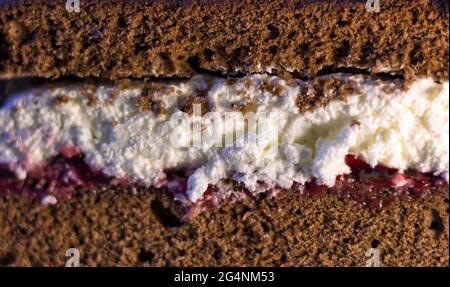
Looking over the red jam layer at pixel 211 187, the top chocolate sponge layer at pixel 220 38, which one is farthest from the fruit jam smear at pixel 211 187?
the top chocolate sponge layer at pixel 220 38

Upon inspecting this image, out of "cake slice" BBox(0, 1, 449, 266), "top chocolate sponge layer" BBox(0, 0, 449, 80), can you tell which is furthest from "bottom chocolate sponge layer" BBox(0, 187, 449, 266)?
"top chocolate sponge layer" BBox(0, 0, 449, 80)

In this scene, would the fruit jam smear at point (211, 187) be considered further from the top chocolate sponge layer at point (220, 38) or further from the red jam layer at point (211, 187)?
the top chocolate sponge layer at point (220, 38)

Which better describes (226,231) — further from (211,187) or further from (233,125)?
(233,125)

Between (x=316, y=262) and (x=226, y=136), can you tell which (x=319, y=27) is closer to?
(x=226, y=136)

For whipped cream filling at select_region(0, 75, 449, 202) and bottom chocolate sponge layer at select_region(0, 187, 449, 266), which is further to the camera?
bottom chocolate sponge layer at select_region(0, 187, 449, 266)

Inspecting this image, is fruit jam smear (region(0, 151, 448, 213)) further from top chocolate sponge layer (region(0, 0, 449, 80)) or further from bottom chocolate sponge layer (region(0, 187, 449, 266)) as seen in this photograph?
top chocolate sponge layer (region(0, 0, 449, 80))

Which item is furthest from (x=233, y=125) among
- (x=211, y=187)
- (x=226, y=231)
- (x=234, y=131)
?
(x=226, y=231)

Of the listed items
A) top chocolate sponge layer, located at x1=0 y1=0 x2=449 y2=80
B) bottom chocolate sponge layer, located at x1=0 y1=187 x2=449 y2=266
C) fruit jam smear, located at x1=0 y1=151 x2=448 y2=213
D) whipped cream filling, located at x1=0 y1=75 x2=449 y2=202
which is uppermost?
top chocolate sponge layer, located at x1=0 y1=0 x2=449 y2=80

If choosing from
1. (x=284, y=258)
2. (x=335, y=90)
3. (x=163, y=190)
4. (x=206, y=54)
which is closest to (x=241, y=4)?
(x=206, y=54)
